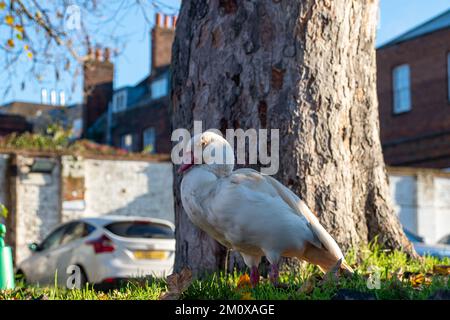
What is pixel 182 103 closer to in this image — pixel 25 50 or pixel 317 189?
pixel 317 189

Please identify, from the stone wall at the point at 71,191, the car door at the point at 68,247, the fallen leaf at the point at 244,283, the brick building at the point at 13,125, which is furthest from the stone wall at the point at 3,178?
the brick building at the point at 13,125

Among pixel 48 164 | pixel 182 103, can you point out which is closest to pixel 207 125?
pixel 182 103

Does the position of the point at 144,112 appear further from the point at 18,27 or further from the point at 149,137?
the point at 18,27

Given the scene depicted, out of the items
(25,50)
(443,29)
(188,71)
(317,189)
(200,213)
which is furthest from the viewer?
(443,29)

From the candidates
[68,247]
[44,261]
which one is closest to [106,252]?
[68,247]

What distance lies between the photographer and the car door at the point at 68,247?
14038 millimetres

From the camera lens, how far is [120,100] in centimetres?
4619

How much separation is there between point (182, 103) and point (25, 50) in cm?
605

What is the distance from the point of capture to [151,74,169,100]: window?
42188 mm

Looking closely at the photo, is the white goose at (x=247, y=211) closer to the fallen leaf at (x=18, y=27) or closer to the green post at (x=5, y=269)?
the green post at (x=5, y=269)

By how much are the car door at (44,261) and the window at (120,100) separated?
30257 millimetres

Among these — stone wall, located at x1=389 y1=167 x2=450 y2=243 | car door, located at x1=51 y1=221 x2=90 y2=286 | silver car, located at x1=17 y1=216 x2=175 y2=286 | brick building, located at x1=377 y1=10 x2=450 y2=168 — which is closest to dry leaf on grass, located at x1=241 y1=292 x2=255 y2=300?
silver car, located at x1=17 y1=216 x2=175 y2=286

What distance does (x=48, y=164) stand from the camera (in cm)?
2158

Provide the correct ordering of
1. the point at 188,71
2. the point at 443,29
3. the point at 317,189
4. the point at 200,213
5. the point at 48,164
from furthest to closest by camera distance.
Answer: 1. the point at 443,29
2. the point at 48,164
3. the point at 188,71
4. the point at 317,189
5. the point at 200,213
